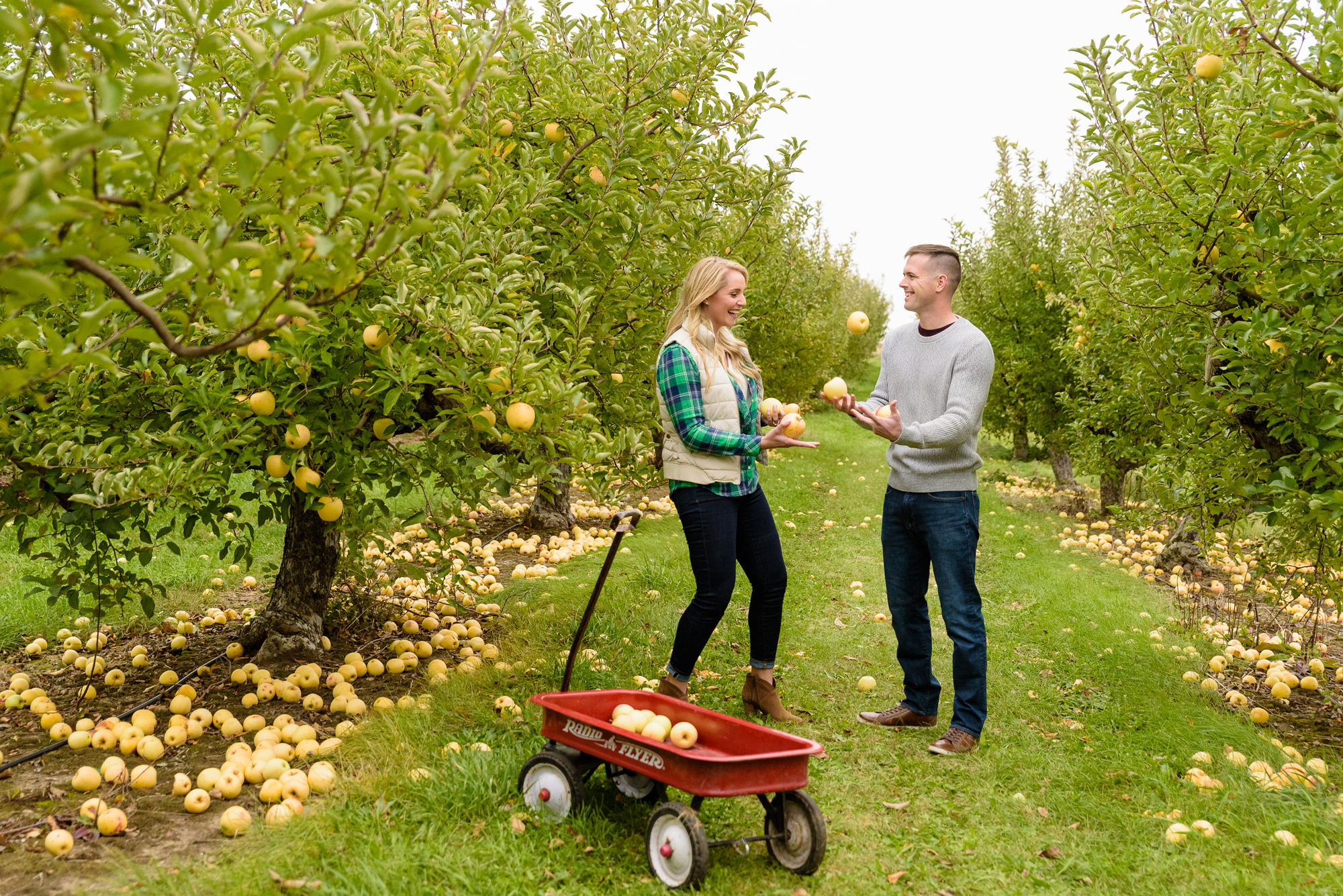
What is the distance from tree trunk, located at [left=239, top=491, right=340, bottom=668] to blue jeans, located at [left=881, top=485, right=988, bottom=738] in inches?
118

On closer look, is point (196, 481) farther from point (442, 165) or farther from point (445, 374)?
point (442, 165)

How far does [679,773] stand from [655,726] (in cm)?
28

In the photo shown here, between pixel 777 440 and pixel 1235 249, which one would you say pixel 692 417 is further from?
pixel 1235 249

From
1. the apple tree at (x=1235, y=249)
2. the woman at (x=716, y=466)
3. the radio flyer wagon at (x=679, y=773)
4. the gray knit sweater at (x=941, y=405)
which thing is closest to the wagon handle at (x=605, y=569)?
the radio flyer wagon at (x=679, y=773)

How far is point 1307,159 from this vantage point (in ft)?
11.8

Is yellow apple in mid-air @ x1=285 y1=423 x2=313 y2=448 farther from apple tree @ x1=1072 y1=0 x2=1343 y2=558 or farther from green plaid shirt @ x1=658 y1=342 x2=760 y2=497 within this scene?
apple tree @ x1=1072 y1=0 x2=1343 y2=558

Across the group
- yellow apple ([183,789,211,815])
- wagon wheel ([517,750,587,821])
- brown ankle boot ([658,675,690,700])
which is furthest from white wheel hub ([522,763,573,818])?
yellow apple ([183,789,211,815])

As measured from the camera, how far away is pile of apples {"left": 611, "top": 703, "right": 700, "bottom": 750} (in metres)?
2.97

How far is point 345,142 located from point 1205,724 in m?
5.06

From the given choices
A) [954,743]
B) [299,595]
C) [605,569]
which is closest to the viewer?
[605,569]

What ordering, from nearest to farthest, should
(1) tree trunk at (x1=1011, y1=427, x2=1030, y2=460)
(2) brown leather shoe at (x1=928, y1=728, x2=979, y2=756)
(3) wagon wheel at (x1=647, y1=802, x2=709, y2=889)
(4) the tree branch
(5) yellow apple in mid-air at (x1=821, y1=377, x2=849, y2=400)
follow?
(4) the tree branch → (3) wagon wheel at (x1=647, y1=802, x2=709, y2=889) → (2) brown leather shoe at (x1=928, y1=728, x2=979, y2=756) → (5) yellow apple in mid-air at (x1=821, y1=377, x2=849, y2=400) → (1) tree trunk at (x1=1011, y1=427, x2=1030, y2=460)

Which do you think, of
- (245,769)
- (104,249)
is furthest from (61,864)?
(104,249)

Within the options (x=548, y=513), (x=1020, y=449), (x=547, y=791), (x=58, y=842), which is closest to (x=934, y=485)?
(x=547, y=791)

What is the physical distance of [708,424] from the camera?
13.4 feet
